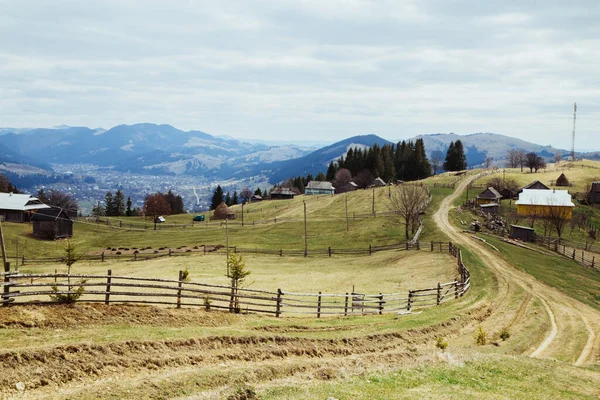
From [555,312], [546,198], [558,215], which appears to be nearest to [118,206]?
[546,198]

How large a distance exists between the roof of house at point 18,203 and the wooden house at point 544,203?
105 meters

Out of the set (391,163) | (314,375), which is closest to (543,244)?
(314,375)

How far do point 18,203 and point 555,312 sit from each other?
11023 cm

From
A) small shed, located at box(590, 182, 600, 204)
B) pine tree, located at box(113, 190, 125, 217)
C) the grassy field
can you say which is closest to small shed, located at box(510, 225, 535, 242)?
the grassy field

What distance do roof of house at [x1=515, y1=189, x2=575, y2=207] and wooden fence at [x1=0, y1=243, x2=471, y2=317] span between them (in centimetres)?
6227

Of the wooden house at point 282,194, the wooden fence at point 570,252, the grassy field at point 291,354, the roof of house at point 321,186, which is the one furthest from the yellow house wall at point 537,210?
the wooden house at point 282,194

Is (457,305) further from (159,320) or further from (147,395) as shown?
(147,395)

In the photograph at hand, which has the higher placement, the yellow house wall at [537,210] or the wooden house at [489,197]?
the wooden house at [489,197]

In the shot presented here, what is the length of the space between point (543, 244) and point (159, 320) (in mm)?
66699

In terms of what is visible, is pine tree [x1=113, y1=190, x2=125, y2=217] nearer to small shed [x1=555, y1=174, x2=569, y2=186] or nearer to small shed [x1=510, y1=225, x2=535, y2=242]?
small shed [x1=510, y1=225, x2=535, y2=242]

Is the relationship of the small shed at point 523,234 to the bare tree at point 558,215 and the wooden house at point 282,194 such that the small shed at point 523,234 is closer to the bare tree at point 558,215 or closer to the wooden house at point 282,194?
the bare tree at point 558,215

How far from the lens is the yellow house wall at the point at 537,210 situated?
9325 centimetres

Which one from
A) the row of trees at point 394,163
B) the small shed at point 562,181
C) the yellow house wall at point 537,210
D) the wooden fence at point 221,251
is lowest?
the wooden fence at point 221,251

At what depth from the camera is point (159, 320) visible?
2177 centimetres
